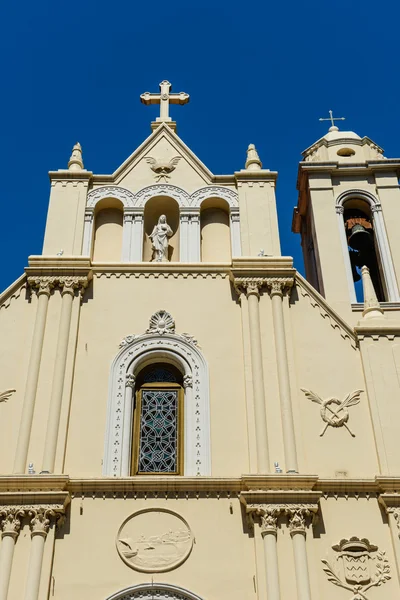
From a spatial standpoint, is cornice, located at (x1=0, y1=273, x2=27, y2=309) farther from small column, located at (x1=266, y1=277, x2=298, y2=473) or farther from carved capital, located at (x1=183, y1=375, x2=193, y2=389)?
small column, located at (x1=266, y1=277, x2=298, y2=473)

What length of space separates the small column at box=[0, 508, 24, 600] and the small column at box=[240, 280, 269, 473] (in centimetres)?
362

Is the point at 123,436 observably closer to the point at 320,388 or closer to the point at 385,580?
the point at 320,388

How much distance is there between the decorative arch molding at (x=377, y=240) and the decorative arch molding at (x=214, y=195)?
10.9ft

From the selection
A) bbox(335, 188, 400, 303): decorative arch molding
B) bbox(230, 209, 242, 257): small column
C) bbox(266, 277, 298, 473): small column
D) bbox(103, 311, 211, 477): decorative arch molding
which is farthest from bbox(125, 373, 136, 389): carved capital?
bbox(335, 188, 400, 303): decorative arch molding

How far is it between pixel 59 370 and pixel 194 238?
4407 millimetres

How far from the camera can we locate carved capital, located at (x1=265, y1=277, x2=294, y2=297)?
49.6 ft

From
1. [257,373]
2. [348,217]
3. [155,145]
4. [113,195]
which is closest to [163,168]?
[155,145]

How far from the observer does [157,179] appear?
17.8m

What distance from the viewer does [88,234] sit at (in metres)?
16.6

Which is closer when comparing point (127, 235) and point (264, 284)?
point (264, 284)

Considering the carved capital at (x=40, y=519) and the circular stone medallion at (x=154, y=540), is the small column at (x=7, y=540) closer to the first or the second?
the carved capital at (x=40, y=519)

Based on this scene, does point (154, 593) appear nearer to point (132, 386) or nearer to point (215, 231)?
point (132, 386)

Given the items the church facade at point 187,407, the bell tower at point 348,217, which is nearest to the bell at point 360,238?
the bell tower at point 348,217

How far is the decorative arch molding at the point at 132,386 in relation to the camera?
1304 cm
